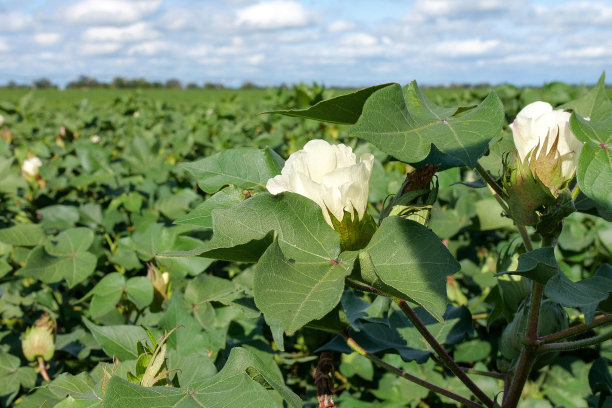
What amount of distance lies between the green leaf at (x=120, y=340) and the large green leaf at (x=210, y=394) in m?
0.33

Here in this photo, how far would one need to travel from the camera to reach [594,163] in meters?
0.62

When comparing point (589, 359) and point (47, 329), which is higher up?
point (47, 329)

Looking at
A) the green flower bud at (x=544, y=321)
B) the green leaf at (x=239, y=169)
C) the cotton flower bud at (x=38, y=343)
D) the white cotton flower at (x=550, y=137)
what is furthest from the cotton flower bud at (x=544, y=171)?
the cotton flower bud at (x=38, y=343)

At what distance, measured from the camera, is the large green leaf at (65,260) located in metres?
1.42

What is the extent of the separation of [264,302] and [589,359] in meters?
1.88

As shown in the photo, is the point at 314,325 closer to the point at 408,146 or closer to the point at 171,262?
the point at 408,146

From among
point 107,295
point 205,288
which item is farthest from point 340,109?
point 107,295

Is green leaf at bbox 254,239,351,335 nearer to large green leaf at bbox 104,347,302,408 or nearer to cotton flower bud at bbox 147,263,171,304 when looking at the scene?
large green leaf at bbox 104,347,302,408

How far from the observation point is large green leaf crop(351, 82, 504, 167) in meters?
0.58

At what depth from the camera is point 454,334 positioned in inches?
45.1

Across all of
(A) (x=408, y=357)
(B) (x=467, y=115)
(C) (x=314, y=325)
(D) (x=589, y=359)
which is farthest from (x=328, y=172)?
(D) (x=589, y=359)

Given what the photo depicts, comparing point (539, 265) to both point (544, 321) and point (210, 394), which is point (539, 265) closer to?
point (544, 321)

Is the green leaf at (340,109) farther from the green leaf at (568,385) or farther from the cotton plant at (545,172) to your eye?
the green leaf at (568,385)

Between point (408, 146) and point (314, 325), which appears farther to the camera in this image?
point (314, 325)
